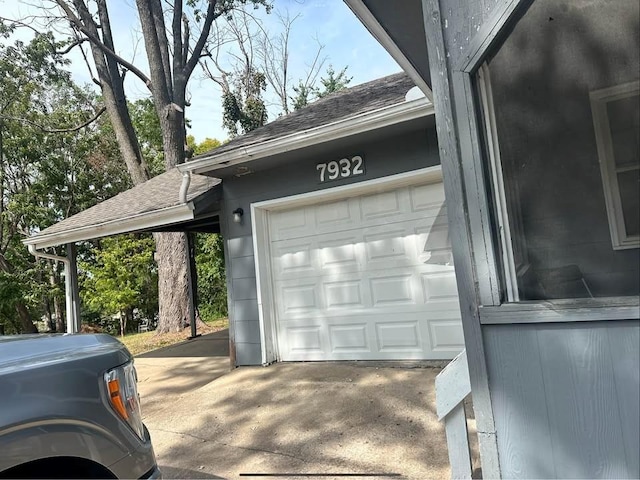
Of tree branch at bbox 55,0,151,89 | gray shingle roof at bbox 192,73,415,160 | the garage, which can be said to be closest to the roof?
gray shingle roof at bbox 192,73,415,160

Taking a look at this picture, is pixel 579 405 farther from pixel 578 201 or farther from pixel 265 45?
pixel 265 45

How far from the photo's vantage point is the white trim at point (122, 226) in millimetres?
6064

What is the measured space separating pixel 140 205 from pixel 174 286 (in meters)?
4.68

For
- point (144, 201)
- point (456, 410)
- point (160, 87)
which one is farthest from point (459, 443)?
point (160, 87)

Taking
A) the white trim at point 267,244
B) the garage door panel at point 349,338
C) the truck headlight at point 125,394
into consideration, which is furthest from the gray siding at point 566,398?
the white trim at point 267,244

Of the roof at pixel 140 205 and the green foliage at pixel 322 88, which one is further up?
the green foliage at pixel 322 88

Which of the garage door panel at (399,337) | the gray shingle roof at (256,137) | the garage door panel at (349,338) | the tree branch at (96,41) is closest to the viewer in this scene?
the garage door panel at (399,337)

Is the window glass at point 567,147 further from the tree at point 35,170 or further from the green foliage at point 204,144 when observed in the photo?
the green foliage at point 204,144

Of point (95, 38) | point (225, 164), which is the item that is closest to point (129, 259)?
point (95, 38)

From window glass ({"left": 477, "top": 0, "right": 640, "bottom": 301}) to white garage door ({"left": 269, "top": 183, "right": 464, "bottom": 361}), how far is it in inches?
134

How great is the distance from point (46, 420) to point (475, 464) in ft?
8.47

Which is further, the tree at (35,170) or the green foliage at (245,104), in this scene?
the green foliage at (245,104)

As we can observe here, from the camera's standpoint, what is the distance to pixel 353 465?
3168 mm

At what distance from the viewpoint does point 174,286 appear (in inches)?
449
